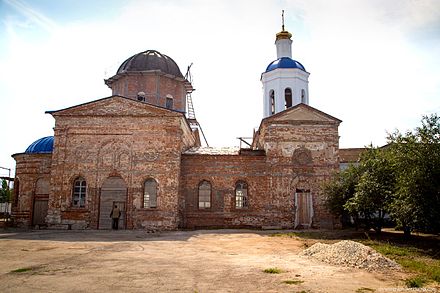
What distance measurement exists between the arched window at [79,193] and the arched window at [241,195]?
949 cm

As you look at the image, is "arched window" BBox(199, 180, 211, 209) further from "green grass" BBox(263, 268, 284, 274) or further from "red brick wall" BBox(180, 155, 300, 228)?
"green grass" BBox(263, 268, 284, 274)

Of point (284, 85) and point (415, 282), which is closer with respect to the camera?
point (415, 282)

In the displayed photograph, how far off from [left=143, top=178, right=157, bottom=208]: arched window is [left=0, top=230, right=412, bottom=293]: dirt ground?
8681 mm

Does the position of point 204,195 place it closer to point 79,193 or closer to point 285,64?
point 79,193

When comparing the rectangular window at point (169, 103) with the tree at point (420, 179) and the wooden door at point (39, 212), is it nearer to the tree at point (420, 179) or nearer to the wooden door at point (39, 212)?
the wooden door at point (39, 212)

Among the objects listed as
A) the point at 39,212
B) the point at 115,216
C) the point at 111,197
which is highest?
the point at 111,197

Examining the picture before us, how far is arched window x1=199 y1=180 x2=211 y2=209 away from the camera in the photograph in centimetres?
2305

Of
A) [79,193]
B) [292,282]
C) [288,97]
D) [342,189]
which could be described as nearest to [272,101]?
[288,97]

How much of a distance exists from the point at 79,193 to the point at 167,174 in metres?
5.62

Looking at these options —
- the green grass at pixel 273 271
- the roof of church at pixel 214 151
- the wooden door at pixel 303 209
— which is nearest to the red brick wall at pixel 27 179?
the roof of church at pixel 214 151

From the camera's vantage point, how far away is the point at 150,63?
2723 centimetres

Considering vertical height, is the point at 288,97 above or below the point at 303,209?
above

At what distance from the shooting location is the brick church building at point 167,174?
21688 millimetres

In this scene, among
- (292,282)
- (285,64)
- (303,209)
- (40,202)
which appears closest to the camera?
(292,282)
